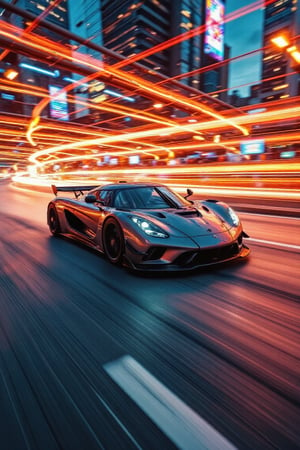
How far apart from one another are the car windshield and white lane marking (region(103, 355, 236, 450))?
2.57m

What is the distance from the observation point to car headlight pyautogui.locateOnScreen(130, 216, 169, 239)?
3416mm

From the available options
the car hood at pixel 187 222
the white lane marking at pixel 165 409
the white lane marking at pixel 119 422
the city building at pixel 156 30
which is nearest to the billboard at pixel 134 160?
the car hood at pixel 187 222

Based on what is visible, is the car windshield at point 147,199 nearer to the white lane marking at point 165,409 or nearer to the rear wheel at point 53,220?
the rear wheel at point 53,220

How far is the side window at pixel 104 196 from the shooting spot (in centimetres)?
445

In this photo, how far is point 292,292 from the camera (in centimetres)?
299

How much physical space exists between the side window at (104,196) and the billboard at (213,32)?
194ft

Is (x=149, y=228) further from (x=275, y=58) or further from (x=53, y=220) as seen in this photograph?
(x=275, y=58)

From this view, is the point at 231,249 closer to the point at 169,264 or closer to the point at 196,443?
the point at 169,264

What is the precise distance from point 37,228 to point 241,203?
648 cm

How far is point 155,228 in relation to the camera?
3508 mm

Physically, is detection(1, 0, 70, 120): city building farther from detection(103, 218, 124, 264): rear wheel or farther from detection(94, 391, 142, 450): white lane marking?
detection(94, 391, 142, 450): white lane marking

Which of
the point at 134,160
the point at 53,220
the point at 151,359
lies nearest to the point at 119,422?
Answer: the point at 151,359

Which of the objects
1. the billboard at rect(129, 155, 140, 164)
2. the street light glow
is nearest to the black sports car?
the street light glow

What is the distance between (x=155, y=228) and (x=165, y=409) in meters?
2.16
